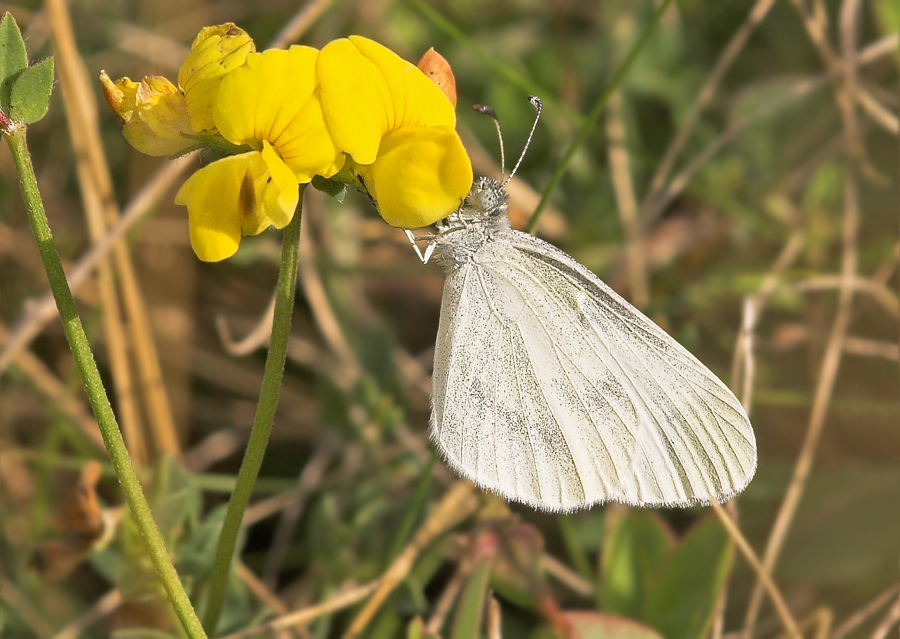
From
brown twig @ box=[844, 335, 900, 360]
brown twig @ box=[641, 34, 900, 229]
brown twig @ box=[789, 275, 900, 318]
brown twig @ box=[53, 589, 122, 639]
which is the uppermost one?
brown twig @ box=[641, 34, 900, 229]

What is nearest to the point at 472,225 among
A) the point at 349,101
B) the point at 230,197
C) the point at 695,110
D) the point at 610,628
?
the point at 349,101

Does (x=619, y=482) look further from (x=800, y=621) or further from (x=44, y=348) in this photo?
(x=44, y=348)

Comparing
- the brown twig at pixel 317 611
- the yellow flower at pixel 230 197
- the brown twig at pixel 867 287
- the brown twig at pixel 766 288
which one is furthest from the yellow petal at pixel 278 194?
the brown twig at pixel 867 287

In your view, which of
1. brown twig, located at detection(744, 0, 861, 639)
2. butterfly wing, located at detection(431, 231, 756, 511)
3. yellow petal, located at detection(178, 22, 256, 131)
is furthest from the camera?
brown twig, located at detection(744, 0, 861, 639)

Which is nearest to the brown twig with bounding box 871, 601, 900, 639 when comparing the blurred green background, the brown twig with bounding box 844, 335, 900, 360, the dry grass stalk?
the blurred green background

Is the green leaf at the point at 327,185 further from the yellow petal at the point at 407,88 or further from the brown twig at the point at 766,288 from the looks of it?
the brown twig at the point at 766,288

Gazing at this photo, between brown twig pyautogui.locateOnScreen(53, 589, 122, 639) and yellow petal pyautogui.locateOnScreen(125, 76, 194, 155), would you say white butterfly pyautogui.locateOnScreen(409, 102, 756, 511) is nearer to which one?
yellow petal pyautogui.locateOnScreen(125, 76, 194, 155)
